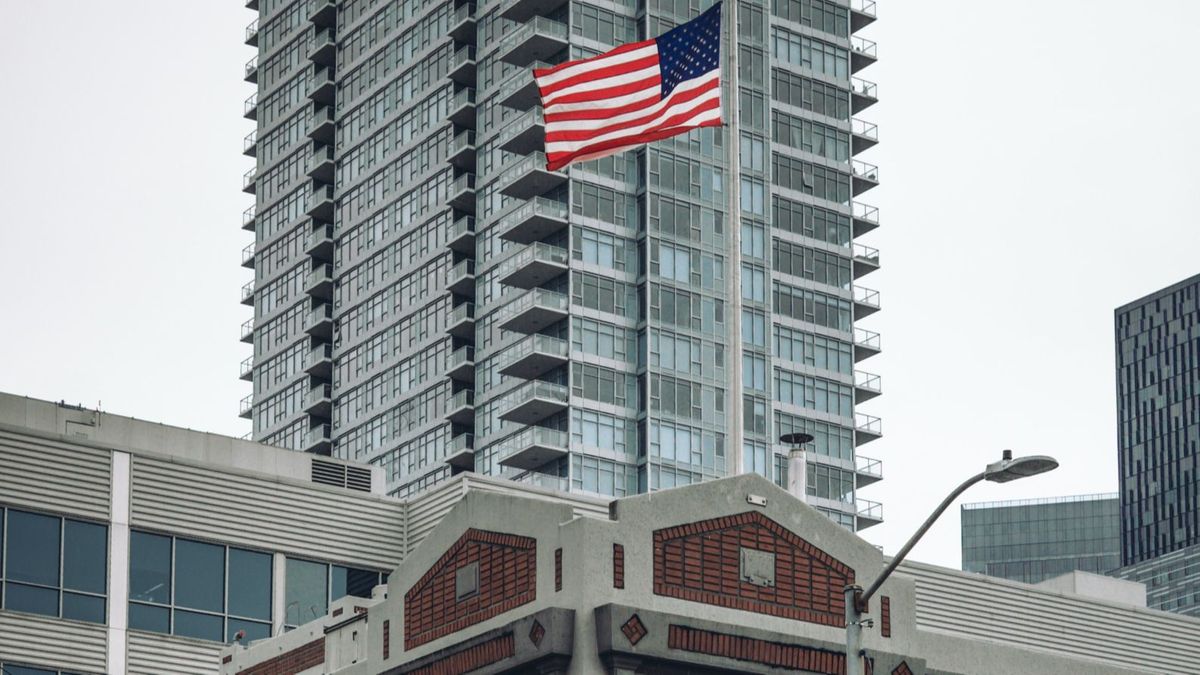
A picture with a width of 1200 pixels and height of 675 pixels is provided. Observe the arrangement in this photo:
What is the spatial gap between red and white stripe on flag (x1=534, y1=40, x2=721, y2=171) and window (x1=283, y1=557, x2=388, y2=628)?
21609mm

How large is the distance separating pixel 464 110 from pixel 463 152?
2.61 metres

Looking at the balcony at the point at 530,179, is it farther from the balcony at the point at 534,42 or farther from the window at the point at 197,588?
the window at the point at 197,588

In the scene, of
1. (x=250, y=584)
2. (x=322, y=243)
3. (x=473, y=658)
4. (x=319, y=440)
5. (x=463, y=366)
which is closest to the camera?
(x=473, y=658)

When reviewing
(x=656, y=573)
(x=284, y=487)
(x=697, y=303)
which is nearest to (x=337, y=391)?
(x=697, y=303)

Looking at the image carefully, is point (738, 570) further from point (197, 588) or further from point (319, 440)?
point (319, 440)

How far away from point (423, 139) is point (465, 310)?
42.1 ft

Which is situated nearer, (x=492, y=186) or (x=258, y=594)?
(x=258, y=594)

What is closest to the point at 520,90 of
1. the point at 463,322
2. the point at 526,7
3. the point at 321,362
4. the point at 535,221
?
the point at 526,7

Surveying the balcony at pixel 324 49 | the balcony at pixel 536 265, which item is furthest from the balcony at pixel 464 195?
the balcony at pixel 324 49

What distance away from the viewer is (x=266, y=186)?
552ft

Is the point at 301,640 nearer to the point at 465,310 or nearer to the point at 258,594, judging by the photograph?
the point at 258,594

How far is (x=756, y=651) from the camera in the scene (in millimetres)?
37719

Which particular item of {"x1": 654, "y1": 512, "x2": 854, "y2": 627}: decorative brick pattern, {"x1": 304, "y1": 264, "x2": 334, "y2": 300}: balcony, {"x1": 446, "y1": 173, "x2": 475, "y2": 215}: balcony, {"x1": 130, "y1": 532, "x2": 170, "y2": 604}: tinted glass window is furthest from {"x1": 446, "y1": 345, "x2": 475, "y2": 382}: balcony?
{"x1": 654, "y1": 512, "x2": 854, "y2": 627}: decorative brick pattern

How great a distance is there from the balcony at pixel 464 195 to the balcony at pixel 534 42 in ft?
25.8
